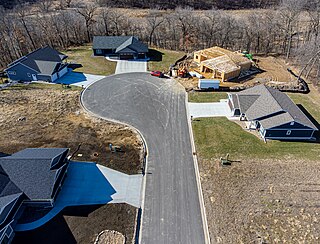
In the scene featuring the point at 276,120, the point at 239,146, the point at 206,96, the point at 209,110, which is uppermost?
the point at 276,120

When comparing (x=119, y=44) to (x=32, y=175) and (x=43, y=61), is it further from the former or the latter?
(x=32, y=175)

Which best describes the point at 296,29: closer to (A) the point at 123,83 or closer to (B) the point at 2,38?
(A) the point at 123,83

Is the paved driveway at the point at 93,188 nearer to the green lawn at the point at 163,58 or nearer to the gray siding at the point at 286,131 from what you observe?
the gray siding at the point at 286,131

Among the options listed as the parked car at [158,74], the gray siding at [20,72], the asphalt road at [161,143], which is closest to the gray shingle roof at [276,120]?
the asphalt road at [161,143]

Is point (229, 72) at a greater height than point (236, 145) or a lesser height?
greater

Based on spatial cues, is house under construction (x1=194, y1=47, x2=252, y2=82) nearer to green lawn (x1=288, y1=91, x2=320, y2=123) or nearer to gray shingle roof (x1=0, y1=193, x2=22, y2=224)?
green lawn (x1=288, y1=91, x2=320, y2=123)

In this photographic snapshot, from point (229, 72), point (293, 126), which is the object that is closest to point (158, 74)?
point (229, 72)
